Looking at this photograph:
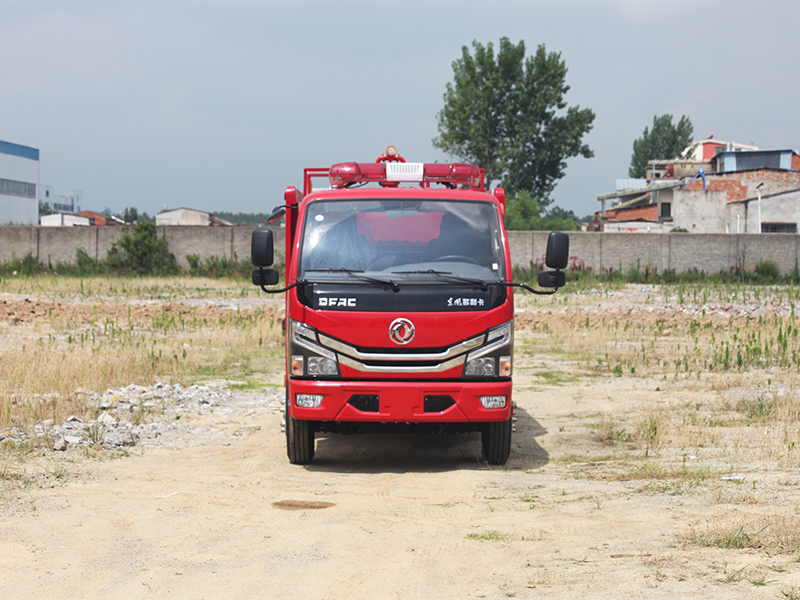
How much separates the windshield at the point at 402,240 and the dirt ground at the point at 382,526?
177 centimetres

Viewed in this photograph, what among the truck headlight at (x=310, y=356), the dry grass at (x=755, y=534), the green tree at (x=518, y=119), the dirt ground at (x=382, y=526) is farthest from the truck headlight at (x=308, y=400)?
the green tree at (x=518, y=119)

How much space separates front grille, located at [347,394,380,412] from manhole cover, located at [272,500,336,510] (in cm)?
93

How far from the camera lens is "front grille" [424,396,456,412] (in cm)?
681

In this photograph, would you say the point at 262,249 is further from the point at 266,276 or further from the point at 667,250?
the point at 667,250

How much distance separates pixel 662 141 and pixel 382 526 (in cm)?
8918

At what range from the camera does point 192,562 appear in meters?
4.76

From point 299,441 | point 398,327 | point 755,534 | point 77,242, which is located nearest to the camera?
point 755,534

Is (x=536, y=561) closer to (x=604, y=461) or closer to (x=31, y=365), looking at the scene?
(x=604, y=461)

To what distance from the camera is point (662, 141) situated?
88062 millimetres

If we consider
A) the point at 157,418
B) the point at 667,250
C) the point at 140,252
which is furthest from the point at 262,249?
the point at 140,252

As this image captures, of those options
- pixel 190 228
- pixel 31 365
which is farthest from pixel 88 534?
pixel 190 228

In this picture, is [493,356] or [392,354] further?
[493,356]

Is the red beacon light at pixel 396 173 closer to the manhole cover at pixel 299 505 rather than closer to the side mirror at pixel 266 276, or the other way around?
the side mirror at pixel 266 276

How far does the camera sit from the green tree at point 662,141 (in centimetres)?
8731
